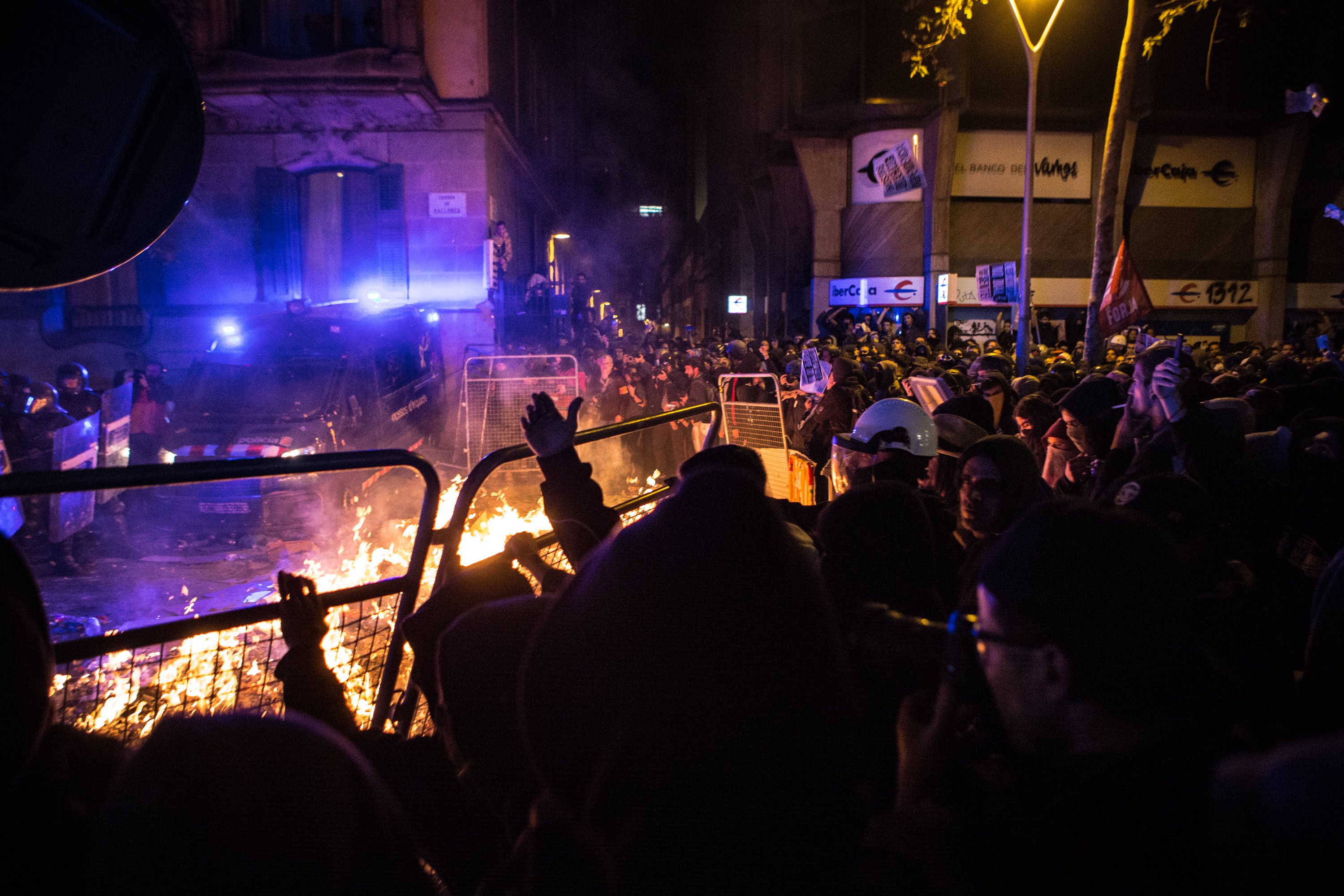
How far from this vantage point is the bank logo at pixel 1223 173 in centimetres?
3131

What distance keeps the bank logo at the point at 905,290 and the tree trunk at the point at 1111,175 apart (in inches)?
611

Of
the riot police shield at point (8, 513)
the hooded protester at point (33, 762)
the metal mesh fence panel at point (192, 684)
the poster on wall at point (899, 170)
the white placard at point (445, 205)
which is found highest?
the poster on wall at point (899, 170)

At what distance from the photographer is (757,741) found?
4.27ft

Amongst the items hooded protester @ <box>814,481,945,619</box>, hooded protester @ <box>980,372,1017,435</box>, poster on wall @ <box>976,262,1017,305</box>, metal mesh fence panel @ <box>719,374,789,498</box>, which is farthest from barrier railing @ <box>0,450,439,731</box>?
poster on wall @ <box>976,262,1017,305</box>

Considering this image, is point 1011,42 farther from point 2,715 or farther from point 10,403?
point 2,715

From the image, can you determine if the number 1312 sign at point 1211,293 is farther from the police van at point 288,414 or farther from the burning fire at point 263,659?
the burning fire at point 263,659

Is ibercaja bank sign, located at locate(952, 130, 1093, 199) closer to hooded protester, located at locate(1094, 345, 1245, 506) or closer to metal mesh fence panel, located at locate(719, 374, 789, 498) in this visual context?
metal mesh fence panel, located at locate(719, 374, 789, 498)

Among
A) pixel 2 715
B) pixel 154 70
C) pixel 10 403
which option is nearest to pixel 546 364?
pixel 10 403

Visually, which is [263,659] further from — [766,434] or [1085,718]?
[766,434]

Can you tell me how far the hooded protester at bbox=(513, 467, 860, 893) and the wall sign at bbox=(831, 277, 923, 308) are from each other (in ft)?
103

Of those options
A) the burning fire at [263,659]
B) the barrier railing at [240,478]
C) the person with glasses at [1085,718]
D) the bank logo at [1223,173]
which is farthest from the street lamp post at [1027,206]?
the bank logo at [1223,173]

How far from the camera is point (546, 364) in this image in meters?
14.2

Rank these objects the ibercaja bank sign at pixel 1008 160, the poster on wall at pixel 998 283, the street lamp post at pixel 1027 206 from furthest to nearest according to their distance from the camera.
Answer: the ibercaja bank sign at pixel 1008 160 → the street lamp post at pixel 1027 206 → the poster on wall at pixel 998 283

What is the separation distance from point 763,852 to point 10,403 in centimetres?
968
